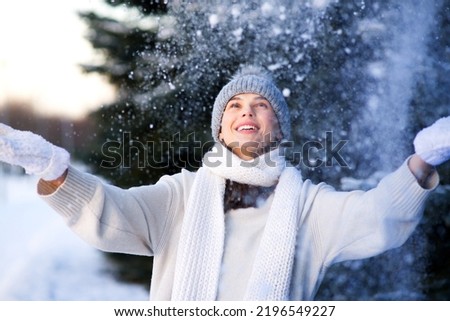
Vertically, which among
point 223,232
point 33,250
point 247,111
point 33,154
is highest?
point 247,111

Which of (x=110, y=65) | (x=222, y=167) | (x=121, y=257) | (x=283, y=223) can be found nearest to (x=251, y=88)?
(x=222, y=167)

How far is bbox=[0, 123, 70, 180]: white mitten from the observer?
3.92 ft

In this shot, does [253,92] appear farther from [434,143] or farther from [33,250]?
[33,250]

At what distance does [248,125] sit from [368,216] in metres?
0.30

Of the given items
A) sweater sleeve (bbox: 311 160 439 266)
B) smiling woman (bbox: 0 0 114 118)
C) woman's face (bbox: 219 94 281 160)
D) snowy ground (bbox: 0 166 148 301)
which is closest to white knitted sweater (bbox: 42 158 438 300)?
sweater sleeve (bbox: 311 160 439 266)

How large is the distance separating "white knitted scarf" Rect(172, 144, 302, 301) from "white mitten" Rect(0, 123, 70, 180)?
287 mm

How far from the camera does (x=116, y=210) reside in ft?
4.29

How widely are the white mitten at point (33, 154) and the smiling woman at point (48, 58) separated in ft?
1.24

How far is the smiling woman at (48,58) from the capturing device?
1.60 meters

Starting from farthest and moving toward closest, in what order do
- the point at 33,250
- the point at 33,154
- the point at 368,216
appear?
the point at 33,250
the point at 368,216
the point at 33,154

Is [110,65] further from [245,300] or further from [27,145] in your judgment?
[245,300]

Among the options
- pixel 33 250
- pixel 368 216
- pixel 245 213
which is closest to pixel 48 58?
pixel 33 250

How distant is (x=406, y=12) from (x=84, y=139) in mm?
797

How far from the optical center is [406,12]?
160cm
